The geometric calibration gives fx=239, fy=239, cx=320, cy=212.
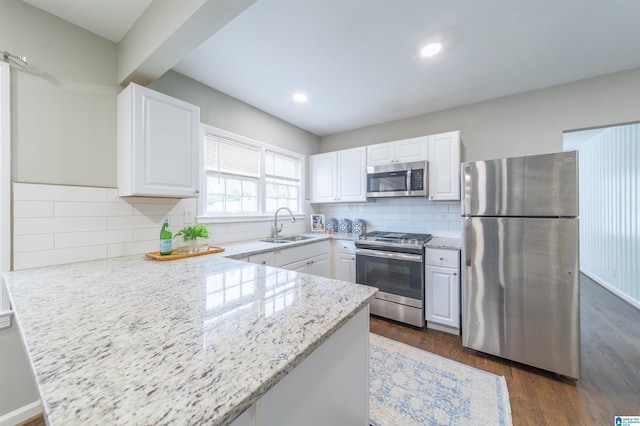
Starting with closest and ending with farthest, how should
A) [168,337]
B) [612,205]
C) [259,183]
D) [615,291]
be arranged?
[168,337], [259,183], [615,291], [612,205]

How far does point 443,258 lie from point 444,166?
1050 mm

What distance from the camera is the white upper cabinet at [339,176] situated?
3.29m

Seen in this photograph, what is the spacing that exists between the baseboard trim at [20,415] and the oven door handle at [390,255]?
273cm

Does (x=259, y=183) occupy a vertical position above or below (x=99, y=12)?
below

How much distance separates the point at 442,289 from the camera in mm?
2443

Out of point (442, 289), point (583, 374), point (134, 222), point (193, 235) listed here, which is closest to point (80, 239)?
point (134, 222)

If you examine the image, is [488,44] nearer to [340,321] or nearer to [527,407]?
[340,321]

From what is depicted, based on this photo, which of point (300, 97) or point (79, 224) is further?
point (300, 97)

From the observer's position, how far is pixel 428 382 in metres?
1.77

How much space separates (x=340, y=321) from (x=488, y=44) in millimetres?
2317

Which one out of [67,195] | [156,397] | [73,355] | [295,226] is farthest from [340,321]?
[295,226]

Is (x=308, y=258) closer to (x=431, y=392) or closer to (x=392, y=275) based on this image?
(x=392, y=275)

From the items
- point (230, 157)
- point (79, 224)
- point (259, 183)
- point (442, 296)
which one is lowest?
point (442, 296)

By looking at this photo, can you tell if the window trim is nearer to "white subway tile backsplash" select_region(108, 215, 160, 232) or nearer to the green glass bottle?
"white subway tile backsplash" select_region(108, 215, 160, 232)
